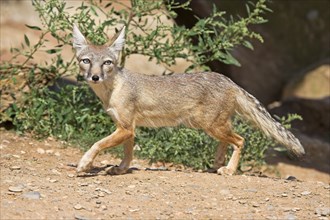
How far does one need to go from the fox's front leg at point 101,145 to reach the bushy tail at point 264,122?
1.22 m

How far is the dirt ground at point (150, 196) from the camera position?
5.35 metres

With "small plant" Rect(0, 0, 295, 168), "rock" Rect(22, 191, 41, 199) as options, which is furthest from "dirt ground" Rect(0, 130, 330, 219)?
"small plant" Rect(0, 0, 295, 168)

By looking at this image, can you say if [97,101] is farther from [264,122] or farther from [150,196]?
[150,196]

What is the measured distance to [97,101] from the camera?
28.1ft

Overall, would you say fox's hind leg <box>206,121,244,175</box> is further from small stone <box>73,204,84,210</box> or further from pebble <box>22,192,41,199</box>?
pebble <box>22,192,41,199</box>

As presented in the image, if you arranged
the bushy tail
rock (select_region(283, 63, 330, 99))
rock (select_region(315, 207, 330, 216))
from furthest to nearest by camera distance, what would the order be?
1. rock (select_region(283, 63, 330, 99))
2. the bushy tail
3. rock (select_region(315, 207, 330, 216))

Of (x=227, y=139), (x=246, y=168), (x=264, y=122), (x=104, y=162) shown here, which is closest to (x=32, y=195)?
(x=227, y=139)

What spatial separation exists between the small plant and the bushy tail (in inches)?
33.6

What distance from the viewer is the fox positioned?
21.9 feet

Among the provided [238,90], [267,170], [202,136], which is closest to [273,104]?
[267,170]

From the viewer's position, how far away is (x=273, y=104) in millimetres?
13508

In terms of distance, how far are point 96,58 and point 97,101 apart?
6.58ft

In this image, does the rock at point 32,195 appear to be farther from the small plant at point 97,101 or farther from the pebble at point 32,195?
the small plant at point 97,101

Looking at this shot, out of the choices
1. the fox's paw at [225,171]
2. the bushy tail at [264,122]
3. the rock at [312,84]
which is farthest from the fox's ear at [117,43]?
the rock at [312,84]
